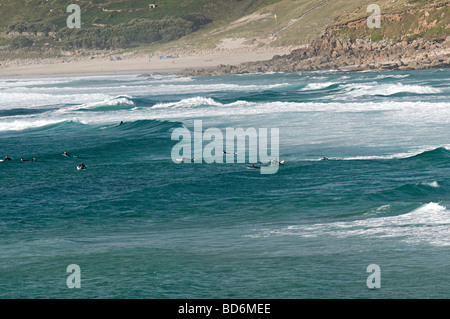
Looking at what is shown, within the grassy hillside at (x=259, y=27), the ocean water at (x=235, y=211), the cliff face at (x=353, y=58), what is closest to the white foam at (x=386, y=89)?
the ocean water at (x=235, y=211)

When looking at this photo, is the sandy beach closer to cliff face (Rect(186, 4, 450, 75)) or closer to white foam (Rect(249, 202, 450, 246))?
cliff face (Rect(186, 4, 450, 75))

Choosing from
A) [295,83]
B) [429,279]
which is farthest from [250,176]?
[295,83]

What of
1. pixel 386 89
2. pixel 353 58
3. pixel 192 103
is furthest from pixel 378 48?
pixel 192 103
